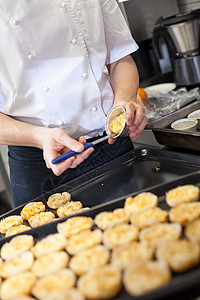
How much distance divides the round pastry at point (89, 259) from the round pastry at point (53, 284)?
0.02 m

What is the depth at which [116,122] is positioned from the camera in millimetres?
1440

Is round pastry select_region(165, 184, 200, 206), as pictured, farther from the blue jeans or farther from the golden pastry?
the blue jeans

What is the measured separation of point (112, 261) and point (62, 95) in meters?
0.84

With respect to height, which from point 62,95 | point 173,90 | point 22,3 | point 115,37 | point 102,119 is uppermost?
point 22,3

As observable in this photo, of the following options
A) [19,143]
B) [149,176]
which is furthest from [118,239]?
[19,143]

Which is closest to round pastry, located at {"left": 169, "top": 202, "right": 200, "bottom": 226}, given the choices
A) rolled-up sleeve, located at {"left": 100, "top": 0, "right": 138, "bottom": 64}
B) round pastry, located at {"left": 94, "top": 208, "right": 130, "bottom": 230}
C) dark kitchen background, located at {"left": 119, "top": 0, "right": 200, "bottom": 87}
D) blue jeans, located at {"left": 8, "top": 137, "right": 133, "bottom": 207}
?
round pastry, located at {"left": 94, "top": 208, "right": 130, "bottom": 230}

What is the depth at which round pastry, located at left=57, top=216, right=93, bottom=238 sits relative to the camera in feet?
3.40

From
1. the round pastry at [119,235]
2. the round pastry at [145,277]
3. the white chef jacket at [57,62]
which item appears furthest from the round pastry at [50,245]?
the white chef jacket at [57,62]

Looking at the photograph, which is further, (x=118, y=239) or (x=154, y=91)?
(x=154, y=91)

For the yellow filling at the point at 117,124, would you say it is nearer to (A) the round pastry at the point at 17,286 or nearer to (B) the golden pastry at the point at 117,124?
(B) the golden pastry at the point at 117,124

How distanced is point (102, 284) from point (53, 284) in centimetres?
13

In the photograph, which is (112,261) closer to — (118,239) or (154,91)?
(118,239)

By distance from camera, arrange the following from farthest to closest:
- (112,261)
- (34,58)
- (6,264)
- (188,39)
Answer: (188,39), (34,58), (6,264), (112,261)

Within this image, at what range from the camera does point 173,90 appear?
2520 mm
